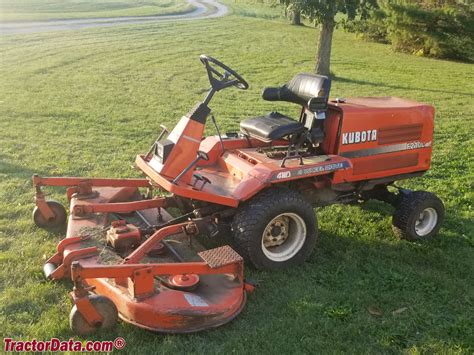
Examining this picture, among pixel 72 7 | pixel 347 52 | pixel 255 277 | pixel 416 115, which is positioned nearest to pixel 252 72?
pixel 347 52

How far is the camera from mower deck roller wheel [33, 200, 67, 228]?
490 cm

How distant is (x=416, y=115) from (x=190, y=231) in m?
2.49

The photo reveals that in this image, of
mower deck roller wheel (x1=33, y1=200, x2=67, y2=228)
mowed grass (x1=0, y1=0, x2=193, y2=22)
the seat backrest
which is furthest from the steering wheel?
mowed grass (x1=0, y1=0, x2=193, y2=22)

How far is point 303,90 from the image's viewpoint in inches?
199

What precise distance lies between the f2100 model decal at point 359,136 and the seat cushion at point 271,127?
40cm

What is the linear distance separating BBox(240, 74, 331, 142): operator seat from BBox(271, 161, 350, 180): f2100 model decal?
41 centimetres

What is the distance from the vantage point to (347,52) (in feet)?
68.0

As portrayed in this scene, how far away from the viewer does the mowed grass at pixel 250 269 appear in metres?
3.62

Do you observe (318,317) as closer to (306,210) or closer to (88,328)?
(306,210)

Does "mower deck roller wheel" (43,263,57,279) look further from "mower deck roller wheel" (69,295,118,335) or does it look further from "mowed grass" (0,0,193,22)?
"mowed grass" (0,0,193,22)

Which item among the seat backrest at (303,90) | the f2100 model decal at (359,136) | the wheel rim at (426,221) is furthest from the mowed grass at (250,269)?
the seat backrest at (303,90)

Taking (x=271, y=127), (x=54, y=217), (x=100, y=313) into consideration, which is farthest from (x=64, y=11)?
(x=100, y=313)

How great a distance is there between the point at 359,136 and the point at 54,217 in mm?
2884

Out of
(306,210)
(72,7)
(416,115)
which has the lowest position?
(72,7)
